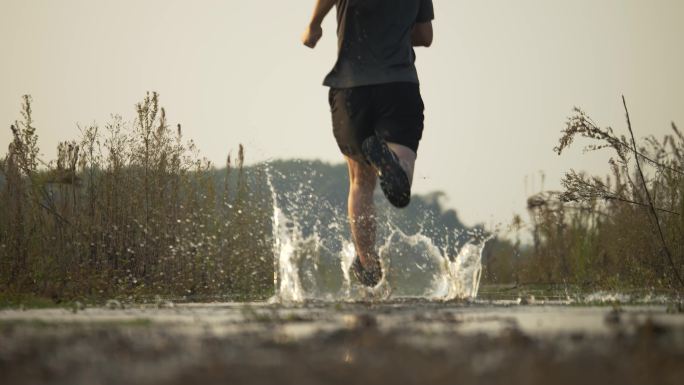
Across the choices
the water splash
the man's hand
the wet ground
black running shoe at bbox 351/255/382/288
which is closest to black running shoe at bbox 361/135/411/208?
black running shoe at bbox 351/255/382/288

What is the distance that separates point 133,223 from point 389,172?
3150mm

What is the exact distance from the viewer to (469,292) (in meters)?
6.58

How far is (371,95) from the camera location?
6082mm

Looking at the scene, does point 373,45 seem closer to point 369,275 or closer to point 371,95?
point 371,95

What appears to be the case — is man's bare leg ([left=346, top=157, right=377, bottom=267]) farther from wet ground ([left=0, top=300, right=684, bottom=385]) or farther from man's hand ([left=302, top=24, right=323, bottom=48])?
wet ground ([left=0, top=300, right=684, bottom=385])

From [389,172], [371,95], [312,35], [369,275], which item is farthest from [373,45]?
[369,275]

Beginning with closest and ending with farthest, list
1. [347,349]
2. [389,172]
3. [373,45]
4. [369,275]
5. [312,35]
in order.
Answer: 1. [347,349]
2. [389,172]
3. [369,275]
4. [373,45]
5. [312,35]

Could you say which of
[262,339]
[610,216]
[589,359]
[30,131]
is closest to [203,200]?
[30,131]

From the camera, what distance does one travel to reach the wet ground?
1929 millimetres

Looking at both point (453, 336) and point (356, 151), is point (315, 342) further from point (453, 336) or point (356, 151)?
point (356, 151)

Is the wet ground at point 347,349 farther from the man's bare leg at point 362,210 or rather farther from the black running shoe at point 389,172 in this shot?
the man's bare leg at point 362,210

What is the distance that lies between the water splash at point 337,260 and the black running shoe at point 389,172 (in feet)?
1.70

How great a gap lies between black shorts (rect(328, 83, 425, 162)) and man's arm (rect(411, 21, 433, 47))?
0.62m

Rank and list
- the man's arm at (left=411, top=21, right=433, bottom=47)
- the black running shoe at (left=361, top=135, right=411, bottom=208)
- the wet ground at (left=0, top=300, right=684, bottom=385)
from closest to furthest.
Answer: the wet ground at (left=0, top=300, right=684, bottom=385) < the black running shoe at (left=361, top=135, right=411, bottom=208) < the man's arm at (left=411, top=21, right=433, bottom=47)
